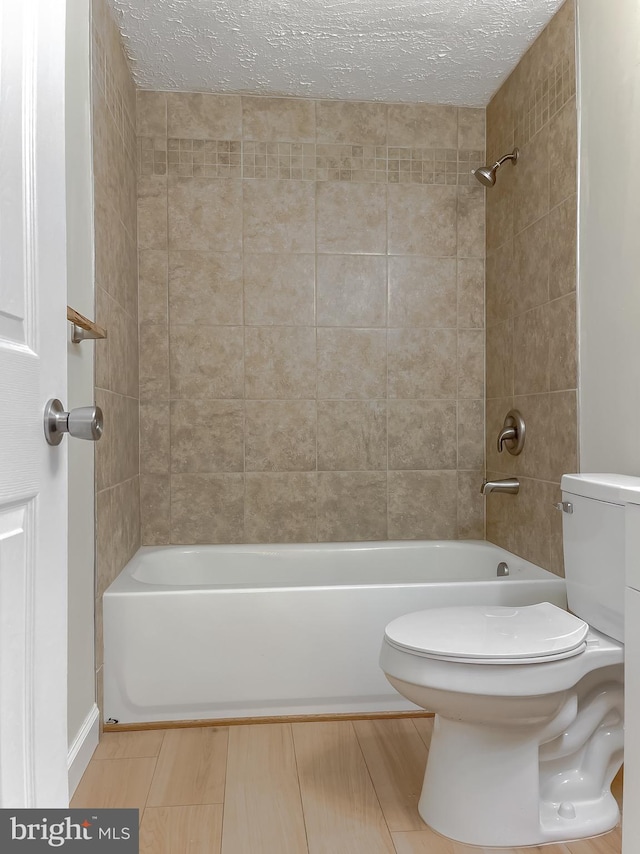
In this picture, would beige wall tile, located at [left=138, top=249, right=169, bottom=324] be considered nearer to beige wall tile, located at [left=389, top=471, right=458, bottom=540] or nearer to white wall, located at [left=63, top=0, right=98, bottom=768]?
white wall, located at [left=63, top=0, right=98, bottom=768]

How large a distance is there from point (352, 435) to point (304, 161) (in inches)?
47.7

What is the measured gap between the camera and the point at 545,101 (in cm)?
251

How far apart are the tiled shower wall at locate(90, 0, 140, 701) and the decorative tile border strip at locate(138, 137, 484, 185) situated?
18 cm

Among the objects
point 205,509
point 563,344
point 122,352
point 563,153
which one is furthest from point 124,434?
point 563,153

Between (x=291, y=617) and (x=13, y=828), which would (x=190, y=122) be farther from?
(x=13, y=828)

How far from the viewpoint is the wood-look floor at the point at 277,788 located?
5.21ft

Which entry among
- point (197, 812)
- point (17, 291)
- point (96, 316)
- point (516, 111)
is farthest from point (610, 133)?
point (197, 812)

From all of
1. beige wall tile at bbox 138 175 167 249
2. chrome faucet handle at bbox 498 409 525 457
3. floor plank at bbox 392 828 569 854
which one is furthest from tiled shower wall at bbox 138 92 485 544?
floor plank at bbox 392 828 569 854

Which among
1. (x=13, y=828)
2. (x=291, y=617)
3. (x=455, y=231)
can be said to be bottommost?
(x=291, y=617)

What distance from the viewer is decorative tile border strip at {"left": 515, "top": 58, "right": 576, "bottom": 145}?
7.68ft

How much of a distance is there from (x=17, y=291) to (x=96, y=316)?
145 centimetres

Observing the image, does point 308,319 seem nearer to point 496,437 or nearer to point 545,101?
point 496,437

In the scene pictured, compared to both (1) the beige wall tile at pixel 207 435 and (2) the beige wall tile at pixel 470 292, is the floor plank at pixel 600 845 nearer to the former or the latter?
(1) the beige wall tile at pixel 207 435

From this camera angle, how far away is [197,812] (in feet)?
5.61
